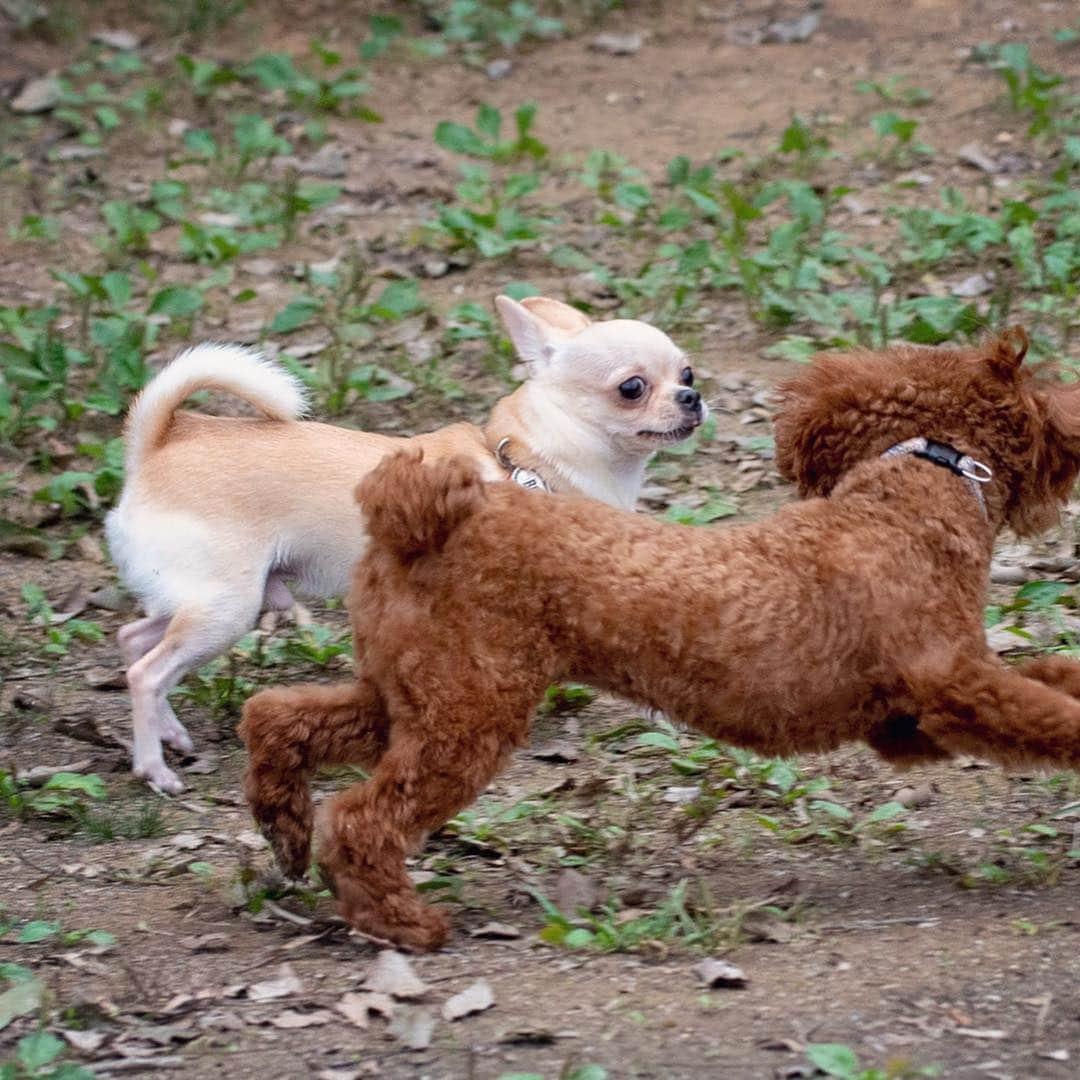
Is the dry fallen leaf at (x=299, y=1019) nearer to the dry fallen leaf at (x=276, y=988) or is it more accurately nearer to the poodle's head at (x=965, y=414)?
the dry fallen leaf at (x=276, y=988)

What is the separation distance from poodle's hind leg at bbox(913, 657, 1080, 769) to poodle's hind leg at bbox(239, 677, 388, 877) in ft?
3.56

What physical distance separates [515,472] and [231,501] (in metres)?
0.83

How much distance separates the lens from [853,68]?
8.86 metres

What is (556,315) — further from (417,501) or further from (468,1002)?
(468,1002)

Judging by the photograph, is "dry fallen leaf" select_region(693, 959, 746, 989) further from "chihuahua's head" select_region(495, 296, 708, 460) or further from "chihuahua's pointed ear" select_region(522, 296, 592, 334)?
"chihuahua's pointed ear" select_region(522, 296, 592, 334)

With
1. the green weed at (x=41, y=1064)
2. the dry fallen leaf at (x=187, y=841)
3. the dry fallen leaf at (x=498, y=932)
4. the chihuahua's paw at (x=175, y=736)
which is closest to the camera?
the green weed at (x=41, y=1064)

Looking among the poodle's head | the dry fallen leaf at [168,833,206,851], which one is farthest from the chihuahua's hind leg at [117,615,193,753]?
the poodle's head

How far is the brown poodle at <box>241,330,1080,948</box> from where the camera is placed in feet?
10.9

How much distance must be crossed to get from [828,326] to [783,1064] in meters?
3.92

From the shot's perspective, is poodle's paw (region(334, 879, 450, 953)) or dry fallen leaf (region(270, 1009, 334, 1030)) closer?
dry fallen leaf (region(270, 1009, 334, 1030))

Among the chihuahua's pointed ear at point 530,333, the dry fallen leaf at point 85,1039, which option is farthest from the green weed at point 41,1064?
the chihuahua's pointed ear at point 530,333

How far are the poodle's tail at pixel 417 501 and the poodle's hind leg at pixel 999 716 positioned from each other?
3.05 ft

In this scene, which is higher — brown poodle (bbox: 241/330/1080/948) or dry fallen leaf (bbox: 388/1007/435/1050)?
brown poodle (bbox: 241/330/1080/948)

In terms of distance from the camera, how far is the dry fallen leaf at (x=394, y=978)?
10.5ft
